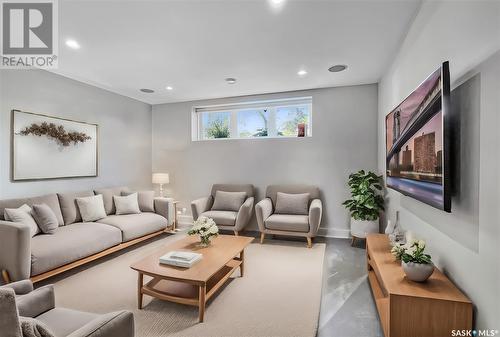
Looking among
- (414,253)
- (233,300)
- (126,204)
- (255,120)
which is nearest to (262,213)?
(233,300)

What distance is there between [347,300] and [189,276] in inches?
56.7

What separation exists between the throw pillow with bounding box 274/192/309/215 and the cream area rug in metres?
0.90

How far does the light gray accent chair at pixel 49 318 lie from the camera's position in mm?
848

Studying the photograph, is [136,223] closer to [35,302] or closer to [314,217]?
[35,302]

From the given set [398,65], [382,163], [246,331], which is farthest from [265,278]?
[398,65]

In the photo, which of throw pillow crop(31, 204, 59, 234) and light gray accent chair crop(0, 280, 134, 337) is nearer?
light gray accent chair crop(0, 280, 134, 337)

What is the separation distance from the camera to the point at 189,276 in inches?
78.7

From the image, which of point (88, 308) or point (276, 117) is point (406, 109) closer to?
point (276, 117)

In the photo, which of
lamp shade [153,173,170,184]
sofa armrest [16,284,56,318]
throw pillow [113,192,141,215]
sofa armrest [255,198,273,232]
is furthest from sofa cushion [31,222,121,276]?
sofa armrest [255,198,273,232]

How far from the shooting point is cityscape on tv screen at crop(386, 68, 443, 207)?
1593 mm

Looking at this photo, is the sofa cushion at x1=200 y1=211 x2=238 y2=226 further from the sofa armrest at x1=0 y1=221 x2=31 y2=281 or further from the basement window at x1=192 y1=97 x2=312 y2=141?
the sofa armrest at x1=0 y1=221 x2=31 y2=281

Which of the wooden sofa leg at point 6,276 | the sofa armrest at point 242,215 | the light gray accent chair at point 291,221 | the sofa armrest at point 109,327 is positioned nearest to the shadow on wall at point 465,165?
the sofa armrest at point 109,327

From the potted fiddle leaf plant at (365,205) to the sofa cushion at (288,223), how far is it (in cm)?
72

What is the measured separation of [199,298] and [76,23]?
2691 mm
